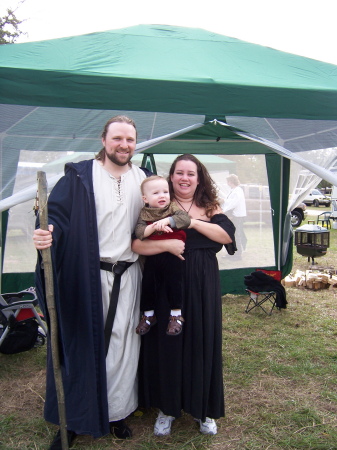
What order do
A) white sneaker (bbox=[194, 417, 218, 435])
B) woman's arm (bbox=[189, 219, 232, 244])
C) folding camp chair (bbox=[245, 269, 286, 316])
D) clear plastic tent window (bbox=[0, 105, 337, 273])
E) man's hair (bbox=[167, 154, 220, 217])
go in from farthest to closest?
folding camp chair (bbox=[245, 269, 286, 316]) → clear plastic tent window (bbox=[0, 105, 337, 273]) → white sneaker (bbox=[194, 417, 218, 435]) → man's hair (bbox=[167, 154, 220, 217]) → woman's arm (bbox=[189, 219, 232, 244])

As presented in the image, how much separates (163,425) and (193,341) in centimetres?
61

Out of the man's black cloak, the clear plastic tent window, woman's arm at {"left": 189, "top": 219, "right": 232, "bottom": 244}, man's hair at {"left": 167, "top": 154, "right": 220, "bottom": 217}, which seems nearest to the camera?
the man's black cloak

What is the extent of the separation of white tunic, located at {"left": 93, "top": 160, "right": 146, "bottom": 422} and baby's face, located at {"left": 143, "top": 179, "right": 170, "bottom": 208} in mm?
164

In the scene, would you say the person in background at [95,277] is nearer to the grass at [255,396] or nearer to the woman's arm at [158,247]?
the woman's arm at [158,247]

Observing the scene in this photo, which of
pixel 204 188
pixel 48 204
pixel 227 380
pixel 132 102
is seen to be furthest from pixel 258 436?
pixel 132 102

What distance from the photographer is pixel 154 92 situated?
2.81m

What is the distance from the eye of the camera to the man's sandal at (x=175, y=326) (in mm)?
2336

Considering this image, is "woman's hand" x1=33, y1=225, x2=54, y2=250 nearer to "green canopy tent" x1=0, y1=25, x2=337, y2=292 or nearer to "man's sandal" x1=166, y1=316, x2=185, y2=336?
"man's sandal" x1=166, y1=316, x2=185, y2=336

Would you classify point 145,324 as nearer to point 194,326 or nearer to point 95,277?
point 194,326

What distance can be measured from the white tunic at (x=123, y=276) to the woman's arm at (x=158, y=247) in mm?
66

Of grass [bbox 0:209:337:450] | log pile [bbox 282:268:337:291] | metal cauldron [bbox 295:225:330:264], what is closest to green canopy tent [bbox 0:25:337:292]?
grass [bbox 0:209:337:450]

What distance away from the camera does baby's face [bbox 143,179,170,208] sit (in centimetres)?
227

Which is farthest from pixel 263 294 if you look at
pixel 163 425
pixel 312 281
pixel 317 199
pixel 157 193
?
pixel 317 199

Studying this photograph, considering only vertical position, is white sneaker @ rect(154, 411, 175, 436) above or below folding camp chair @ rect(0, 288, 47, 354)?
below
